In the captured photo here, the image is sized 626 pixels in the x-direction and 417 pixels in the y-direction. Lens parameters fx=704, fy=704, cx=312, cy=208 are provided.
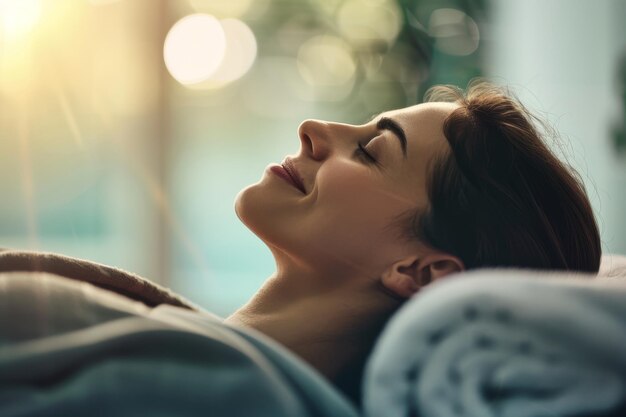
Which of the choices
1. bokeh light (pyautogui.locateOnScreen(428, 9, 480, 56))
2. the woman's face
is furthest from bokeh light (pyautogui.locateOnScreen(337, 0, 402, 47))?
the woman's face

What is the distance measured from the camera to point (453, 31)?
315cm

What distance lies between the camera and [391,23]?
319 centimetres

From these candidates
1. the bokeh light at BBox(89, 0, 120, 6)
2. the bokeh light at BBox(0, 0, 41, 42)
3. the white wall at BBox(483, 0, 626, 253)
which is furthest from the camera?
the bokeh light at BBox(89, 0, 120, 6)

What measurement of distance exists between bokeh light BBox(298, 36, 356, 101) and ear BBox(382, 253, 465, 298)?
2.55 metres

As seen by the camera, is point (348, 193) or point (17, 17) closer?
point (348, 193)

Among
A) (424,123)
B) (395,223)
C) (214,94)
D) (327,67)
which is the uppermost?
(424,123)

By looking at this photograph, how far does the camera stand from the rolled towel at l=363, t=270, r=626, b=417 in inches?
17.9

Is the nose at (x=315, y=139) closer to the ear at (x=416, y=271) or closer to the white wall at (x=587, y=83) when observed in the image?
the ear at (x=416, y=271)

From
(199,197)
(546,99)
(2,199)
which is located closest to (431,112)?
(546,99)

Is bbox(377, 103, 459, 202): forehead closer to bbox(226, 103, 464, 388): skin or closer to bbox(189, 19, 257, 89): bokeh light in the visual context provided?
bbox(226, 103, 464, 388): skin

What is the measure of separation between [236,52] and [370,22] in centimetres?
75

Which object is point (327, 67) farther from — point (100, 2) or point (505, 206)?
point (505, 206)

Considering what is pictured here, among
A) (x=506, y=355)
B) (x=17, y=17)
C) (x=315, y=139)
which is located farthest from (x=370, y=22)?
(x=506, y=355)

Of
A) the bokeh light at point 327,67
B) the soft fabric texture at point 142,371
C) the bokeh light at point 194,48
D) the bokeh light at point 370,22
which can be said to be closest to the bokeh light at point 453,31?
the bokeh light at point 370,22
